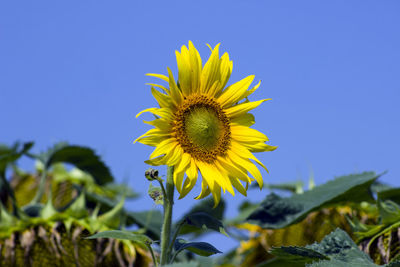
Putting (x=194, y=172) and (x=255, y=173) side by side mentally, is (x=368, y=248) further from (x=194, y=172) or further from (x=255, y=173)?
(x=194, y=172)

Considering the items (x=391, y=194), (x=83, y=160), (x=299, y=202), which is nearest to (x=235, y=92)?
(x=299, y=202)

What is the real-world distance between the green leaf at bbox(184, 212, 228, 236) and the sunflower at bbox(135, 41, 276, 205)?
0.19ft

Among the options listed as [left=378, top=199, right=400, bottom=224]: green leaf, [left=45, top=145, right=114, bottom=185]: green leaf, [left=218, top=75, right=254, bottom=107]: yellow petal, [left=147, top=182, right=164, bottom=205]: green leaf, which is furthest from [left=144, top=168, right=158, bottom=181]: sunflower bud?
[left=45, top=145, right=114, bottom=185]: green leaf

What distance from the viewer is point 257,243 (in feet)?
10.8

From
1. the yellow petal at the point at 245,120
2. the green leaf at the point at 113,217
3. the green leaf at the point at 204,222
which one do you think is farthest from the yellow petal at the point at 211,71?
the green leaf at the point at 113,217

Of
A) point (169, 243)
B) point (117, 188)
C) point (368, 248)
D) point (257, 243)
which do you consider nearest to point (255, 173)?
point (169, 243)

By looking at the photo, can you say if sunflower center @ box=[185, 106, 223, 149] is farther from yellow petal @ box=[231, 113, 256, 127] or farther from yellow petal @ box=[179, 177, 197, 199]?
yellow petal @ box=[179, 177, 197, 199]

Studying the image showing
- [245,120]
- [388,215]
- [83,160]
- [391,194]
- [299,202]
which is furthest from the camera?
[83,160]

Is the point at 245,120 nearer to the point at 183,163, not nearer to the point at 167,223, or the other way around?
the point at 183,163

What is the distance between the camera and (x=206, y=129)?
1.80m

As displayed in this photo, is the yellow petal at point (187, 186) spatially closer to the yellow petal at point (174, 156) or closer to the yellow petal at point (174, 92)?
the yellow petal at point (174, 156)

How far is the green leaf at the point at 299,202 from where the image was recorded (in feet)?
8.15

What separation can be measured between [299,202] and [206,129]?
3.12 ft

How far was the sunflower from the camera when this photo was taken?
1.64 metres
